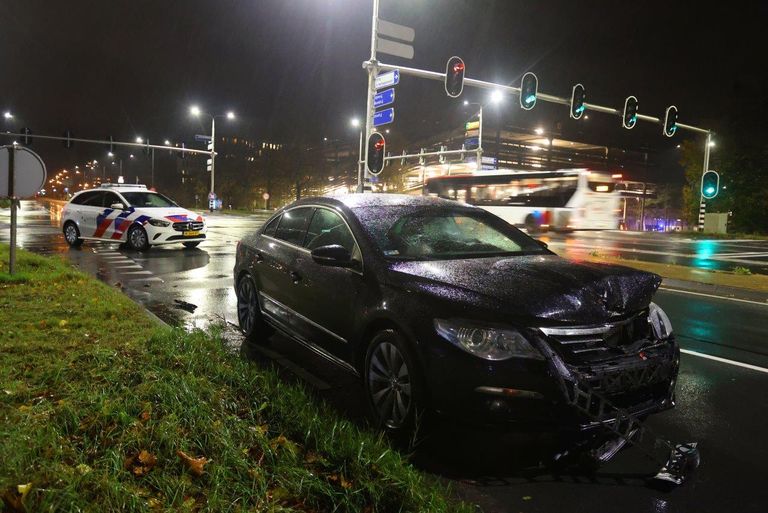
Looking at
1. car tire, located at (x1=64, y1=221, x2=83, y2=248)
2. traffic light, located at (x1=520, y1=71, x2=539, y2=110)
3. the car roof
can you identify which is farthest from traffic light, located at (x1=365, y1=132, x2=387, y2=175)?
the car roof

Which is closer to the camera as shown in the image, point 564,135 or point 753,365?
point 753,365

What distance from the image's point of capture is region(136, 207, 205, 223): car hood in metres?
14.8

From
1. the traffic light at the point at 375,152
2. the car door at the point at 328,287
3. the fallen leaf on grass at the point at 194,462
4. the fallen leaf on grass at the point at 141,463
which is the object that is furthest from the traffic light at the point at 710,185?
the fallen leaf on grass at the point at 141,463

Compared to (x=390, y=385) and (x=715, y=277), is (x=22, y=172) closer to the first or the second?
(x=390, y=385)

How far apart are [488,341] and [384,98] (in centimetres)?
1603

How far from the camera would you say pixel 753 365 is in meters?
5.45

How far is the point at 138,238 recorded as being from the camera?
48.3ft

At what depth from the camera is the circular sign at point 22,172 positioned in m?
7.89

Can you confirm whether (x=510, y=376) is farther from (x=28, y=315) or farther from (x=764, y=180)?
(x=764, y=180)

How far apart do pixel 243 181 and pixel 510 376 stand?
2736 inches

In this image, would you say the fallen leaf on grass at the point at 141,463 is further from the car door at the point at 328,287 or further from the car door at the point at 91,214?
the car door at the point at 91,214

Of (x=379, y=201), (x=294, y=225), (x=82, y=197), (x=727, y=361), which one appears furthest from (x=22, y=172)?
(x=727, y=361)

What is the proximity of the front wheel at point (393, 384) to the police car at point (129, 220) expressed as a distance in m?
12.4

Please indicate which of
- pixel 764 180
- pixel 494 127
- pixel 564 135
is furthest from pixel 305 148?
pixel 764 180
